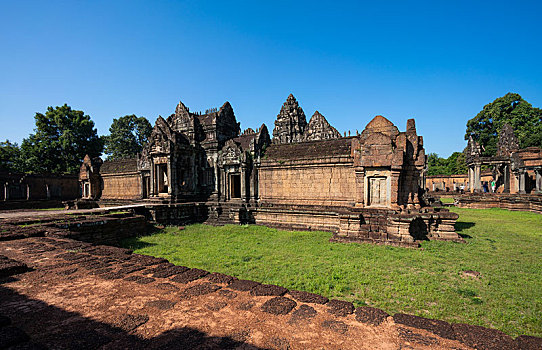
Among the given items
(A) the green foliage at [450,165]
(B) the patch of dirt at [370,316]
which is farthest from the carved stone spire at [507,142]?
(B) the patch of dirt at [370,316]

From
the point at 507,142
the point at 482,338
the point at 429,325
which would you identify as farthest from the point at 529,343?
the point at 507,142

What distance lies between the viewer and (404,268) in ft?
22.2

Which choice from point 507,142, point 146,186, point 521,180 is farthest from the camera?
point 507,142

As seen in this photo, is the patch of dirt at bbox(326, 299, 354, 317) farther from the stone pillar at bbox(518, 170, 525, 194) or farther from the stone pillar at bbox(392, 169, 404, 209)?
the stone pillar at bbox(518, 170, 525, 194)

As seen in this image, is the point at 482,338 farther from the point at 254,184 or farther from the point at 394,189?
the point at 254,184

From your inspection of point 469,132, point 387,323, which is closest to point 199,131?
point 387,323

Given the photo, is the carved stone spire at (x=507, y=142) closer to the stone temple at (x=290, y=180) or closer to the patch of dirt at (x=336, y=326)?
the stone temple at (x=290, y=180)

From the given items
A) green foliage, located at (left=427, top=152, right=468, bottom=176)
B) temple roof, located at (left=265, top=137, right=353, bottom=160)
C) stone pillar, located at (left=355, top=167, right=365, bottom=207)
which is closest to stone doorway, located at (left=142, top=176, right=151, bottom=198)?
temple roof, located at (left=265, top=137, right=353, bottom=160)

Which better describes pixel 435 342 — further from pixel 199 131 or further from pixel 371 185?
pixel 199 131

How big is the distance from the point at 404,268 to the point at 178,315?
5.86 m

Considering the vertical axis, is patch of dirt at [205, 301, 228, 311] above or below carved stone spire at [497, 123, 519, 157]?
below

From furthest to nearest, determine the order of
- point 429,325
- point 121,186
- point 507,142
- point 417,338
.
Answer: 1. point 507,142
2. point 121,186
3. point 429,325
4. point 417,338

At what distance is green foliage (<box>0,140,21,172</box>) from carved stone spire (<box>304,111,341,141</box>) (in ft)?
118

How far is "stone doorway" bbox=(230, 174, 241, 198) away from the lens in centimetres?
1750
